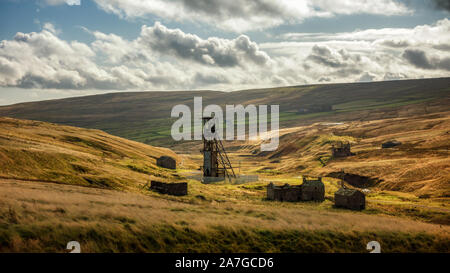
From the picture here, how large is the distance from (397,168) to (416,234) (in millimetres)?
58845

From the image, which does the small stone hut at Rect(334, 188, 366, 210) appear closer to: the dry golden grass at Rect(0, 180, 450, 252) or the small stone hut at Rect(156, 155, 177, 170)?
the dry golden grass at Rect(0, 180, 450, 252)

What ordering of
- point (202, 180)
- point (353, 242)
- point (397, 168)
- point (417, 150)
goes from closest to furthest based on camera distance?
point (353, 242) < point (202, 180) < point (397, 168) < point (417, 150)

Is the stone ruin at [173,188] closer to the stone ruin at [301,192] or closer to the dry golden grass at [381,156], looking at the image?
the stone ruin at [301,192]

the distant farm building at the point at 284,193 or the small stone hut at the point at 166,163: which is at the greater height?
the small stone hut at the point at 166,163

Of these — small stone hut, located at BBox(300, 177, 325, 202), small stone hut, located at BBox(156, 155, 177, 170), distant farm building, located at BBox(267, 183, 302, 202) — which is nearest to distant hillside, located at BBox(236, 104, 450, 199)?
small stone hut, located at BBox(300, 177, 325, 202)

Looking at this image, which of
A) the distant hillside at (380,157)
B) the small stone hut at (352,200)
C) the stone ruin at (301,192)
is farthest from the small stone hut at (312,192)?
the distant hillside at (380,157)

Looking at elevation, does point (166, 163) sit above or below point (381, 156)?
below

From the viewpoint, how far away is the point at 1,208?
18.6 m

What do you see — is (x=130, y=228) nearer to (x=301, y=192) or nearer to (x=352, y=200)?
(x=352, y=200)

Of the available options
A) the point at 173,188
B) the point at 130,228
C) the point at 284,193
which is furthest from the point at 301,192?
the point at 130,228

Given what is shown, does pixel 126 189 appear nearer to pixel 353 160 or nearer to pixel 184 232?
pixel 184 232

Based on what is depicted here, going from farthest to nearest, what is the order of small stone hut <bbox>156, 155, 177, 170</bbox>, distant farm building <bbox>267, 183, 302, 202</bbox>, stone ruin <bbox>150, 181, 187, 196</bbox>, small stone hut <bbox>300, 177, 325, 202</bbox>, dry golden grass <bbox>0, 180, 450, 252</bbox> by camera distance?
small stone hut <bbox>156, 155, 177, 170</bbox>, small stone hut <bbox>300, 177, 325, 202</bbox>, distant farm building <bbox>267, 183, 302, 202</bbox>, stone ruin <bbox>150, 181, 187, 196</bbox>, dry golden grass <bbox>0, 180, 450, 252</bbox>

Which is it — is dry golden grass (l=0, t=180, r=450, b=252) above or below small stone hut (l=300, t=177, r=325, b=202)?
above
